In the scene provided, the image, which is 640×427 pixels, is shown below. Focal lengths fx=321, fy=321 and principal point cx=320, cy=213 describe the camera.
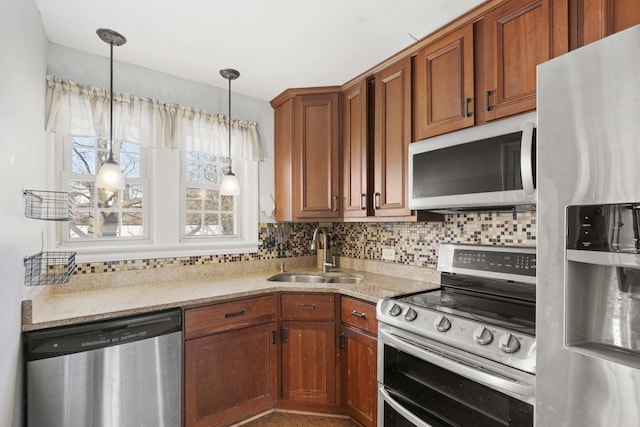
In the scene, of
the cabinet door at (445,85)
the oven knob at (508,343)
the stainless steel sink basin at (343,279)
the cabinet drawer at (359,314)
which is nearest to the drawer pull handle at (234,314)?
the cabinet drawer at (359,314)

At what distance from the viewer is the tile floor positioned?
6.84 feet

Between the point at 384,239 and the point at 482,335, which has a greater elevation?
the point at 384,239

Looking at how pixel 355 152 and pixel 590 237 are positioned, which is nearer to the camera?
pixel 590 237

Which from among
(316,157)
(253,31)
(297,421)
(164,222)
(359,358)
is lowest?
(297,421)

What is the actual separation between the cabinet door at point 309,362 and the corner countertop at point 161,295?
27 cm

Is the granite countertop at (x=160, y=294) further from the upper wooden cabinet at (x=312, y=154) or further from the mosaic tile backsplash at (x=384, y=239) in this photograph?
the upper wooden cabinet at (x=312, y=154)

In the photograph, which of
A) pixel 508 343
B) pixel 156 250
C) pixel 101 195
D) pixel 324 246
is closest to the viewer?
pixel 508 343

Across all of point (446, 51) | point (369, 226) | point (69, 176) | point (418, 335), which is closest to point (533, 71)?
Result: point (446, 51)

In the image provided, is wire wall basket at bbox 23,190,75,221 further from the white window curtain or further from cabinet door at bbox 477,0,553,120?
cabinet door at bbox 477,0,553,120

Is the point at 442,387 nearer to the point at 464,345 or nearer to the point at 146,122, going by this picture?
the point at 464,345

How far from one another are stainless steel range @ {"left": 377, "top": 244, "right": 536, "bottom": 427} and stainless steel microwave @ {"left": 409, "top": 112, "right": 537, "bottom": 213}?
385 millimetres

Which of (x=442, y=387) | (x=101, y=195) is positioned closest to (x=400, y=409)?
(x=442, y=387)

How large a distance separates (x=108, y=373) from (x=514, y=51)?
251 cm

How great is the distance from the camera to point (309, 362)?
216cm
